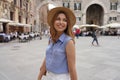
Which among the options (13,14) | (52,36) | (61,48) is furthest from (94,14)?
(61,48)

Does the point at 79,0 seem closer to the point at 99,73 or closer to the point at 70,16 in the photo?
the point at 99,73

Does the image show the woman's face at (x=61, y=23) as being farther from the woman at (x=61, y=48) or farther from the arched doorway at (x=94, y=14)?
the arched doorway at (x=94, y=14)

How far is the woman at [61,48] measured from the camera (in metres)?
2.36

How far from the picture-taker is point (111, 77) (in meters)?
6.62

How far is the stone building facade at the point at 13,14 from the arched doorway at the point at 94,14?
1549 cm

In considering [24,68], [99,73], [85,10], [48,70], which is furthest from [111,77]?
[85,10]

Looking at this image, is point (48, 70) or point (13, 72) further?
point (13, 72)

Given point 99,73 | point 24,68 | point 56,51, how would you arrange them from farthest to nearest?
point 24,68 → point 99,73 → point 56,51

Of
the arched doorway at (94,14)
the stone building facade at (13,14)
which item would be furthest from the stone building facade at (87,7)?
the stone building facade at (13,14)

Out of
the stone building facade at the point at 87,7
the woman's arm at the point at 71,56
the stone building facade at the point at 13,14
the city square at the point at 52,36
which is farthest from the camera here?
the stone building facade at the point at 87,7

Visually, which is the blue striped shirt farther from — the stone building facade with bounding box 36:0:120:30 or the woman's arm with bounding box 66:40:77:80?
the stone building facade with bounding box 36:0:120:30

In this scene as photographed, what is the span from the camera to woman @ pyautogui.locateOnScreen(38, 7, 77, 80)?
236 centimetres

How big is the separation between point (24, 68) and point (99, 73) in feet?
9.08

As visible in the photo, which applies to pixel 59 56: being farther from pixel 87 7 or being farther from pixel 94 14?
pixel 94 14
